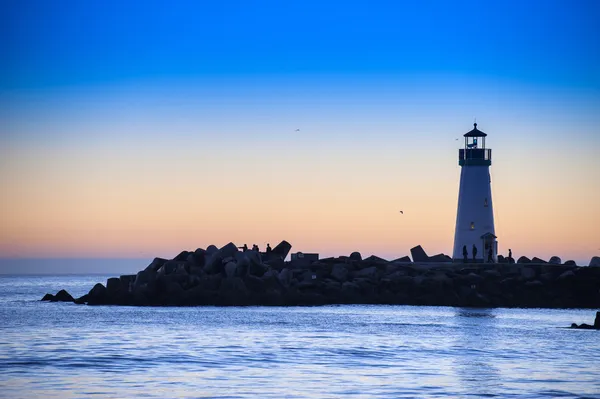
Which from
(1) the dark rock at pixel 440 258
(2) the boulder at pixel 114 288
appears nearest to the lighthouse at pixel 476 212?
(1) the dark rock at pixel 440 258

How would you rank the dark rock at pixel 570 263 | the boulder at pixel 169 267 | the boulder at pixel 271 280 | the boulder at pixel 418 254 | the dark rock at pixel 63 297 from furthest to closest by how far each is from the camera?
the dark rock at pixel 63 297 < the boulder at pixel 418 254 < the dark rock at pixel 570 263 < the boulder at pixel 271 280 < the boulder at pixel 169 267

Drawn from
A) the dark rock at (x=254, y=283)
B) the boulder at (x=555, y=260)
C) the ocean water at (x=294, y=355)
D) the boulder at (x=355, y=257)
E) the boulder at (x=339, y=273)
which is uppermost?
the boulder at (x=555, y=260)

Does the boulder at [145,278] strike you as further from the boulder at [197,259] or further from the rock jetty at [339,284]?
the boulder at [197,259]

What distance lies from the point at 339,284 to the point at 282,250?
5.92 m

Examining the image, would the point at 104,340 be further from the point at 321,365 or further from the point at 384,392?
the point at 384,392

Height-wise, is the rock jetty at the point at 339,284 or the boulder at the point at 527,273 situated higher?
the boulder at the point at 527,273

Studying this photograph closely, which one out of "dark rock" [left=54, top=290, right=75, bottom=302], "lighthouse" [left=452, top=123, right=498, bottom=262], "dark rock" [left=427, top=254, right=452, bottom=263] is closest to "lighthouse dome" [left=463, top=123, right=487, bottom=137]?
"lighthouse" [left=452, top=123, right=498, bottom=262]

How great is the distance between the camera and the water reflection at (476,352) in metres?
22.0

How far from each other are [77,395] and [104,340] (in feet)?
38.0

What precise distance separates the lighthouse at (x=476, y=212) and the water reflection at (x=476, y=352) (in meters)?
6.64

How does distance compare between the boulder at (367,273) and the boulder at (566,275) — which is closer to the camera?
the boulder at (566,275)

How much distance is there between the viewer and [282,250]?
55031 mm

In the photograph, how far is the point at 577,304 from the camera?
4862 centimetres

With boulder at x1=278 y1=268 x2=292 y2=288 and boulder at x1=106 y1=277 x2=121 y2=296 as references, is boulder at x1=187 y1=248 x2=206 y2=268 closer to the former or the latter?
boulder at x1=106 y1=277 x2=121 y2=296
